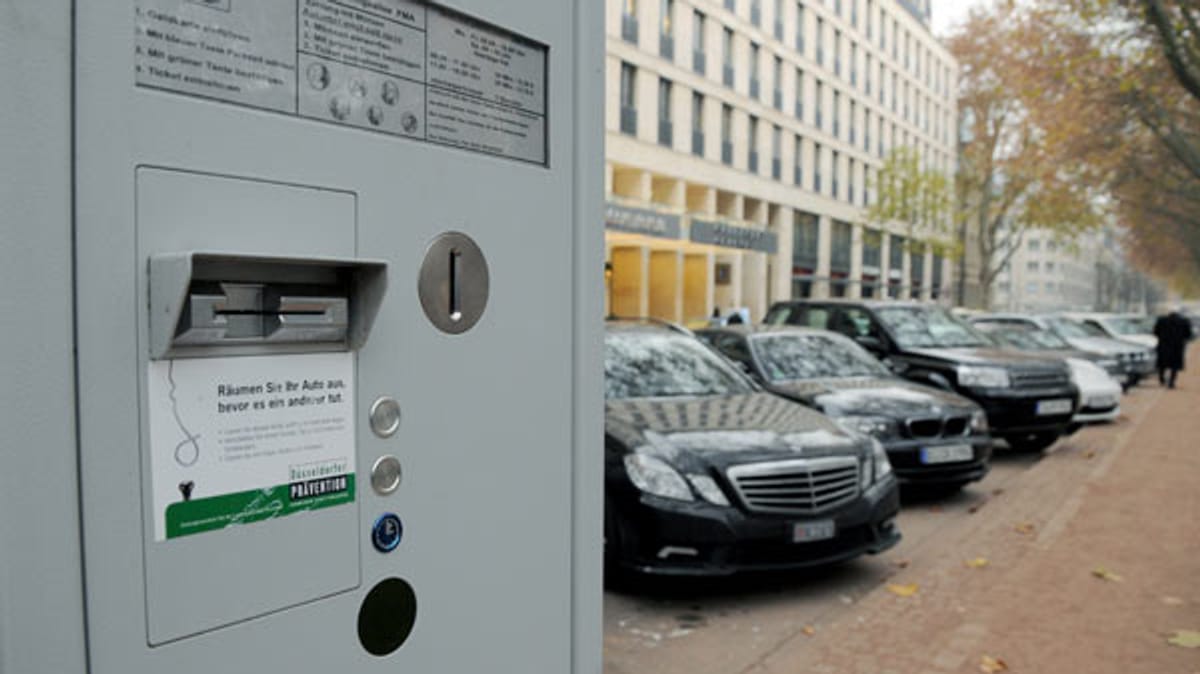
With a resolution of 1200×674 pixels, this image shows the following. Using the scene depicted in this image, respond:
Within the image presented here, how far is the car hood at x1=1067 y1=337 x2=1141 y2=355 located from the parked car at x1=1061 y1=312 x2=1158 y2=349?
131 centimetres

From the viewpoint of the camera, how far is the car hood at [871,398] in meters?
7.75

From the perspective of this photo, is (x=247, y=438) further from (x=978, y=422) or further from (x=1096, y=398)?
(x=1096, y=398)

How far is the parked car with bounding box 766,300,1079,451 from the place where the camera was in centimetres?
1018

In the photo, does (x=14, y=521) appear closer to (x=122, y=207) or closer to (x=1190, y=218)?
(x=122, y=207)

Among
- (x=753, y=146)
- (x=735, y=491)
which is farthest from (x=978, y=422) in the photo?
(x=753, y=146)

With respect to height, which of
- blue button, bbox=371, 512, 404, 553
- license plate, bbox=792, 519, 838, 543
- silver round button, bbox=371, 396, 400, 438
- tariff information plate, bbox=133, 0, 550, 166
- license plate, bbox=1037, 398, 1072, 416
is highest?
tariff information plate, bbox=133, 0, 550, 166

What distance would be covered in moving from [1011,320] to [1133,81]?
6.74m

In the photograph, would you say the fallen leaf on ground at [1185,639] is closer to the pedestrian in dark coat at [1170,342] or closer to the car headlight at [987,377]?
the car headlight at [987,377]

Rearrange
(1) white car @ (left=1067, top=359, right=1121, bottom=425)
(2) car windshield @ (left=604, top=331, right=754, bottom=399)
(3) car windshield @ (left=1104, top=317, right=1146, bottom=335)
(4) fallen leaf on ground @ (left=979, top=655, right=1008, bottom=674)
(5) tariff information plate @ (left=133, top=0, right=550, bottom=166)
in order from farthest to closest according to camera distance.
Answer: (3) car windshield @ (left=1104, top=317, right=1146, bottom=335) < (1) white car @ (left=1067, top=359, right=1121, bottom=425) < (2) car windshield @ (left=604, top=331, right=754, bottom=399) < (4) fallen leaf on ground @ (left=979, top=655, right=1008, bottom=674) < (5) tariff information plate @ (left=133, top=0, right=550, bottom=166)

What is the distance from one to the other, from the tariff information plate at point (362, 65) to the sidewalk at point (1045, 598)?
341 cm

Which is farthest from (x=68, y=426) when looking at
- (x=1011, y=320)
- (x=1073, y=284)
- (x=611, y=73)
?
(x=1073, y=284)

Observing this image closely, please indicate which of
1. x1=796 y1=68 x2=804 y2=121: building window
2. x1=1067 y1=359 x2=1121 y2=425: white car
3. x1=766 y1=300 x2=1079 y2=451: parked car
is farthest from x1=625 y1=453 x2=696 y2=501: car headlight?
x1=796 y1=68 x2=804 y2=121: building window

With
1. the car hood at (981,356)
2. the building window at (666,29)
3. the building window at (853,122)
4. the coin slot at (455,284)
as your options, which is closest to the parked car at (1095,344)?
the car hood at (981,356)

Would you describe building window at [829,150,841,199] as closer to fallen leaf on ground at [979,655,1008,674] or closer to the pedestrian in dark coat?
the pedestrian in dark coat
